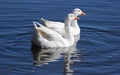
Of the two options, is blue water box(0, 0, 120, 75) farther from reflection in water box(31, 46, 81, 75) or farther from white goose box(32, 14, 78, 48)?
white goose box(32, 14, 78, 48)

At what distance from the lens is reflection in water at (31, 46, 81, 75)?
691 inches

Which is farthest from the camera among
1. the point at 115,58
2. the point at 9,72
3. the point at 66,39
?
the point at 66,39

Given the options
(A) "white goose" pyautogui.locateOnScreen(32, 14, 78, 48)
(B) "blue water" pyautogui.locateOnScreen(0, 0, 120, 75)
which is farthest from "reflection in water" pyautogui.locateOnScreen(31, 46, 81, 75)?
(A) "white goose" pyautogui.locateOnScreen(32, 14, 78, 48)

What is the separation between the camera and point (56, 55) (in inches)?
721

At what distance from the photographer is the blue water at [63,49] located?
55.6 ft

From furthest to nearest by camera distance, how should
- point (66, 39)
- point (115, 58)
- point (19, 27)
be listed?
point (19, 27) → point (66, 39) → point (115, 58)

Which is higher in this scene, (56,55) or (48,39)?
(48,39)

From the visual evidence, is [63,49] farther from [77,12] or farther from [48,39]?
[77,12]

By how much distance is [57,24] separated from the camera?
67.0ft

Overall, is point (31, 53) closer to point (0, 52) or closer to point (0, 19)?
point (0, 52)

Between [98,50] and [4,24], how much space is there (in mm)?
4128

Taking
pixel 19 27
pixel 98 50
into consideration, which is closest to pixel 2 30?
pixel 19 27

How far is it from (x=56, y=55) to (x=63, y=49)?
768mm

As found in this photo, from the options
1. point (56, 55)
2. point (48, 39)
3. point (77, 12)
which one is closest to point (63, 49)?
point (48, 39)
